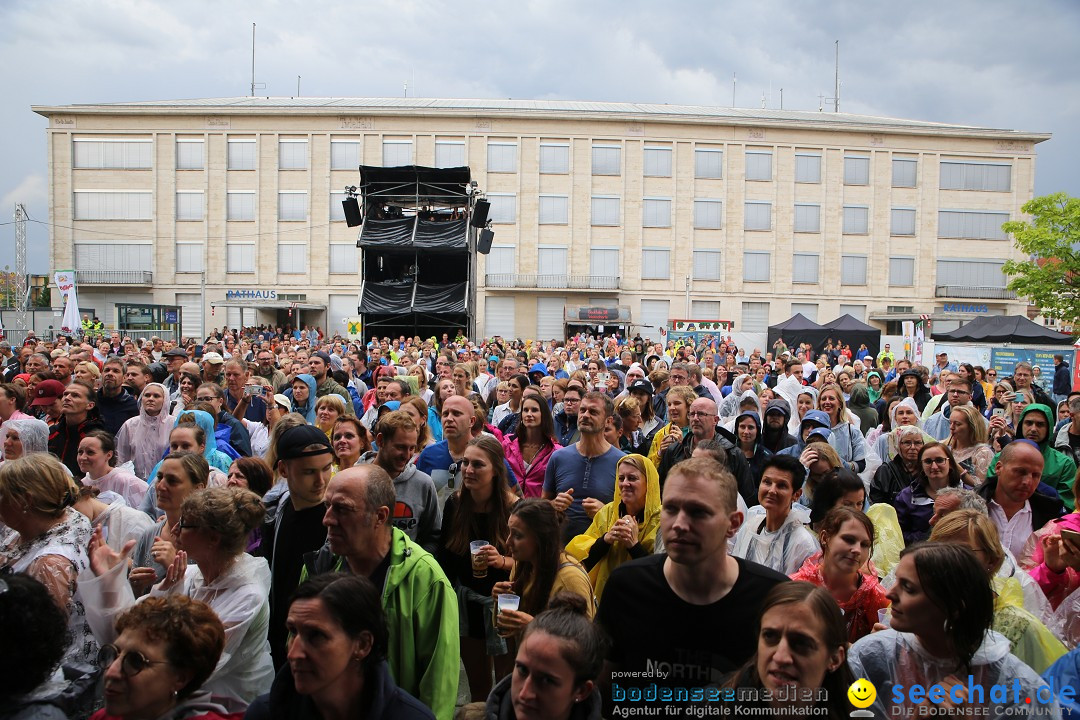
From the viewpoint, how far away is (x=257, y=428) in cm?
641

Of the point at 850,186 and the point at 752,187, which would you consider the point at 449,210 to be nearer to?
the point at 752,187

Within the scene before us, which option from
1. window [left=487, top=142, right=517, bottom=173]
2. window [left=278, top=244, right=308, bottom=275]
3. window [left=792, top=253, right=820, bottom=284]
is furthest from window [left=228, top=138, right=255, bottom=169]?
window [left=792, top=253, right=820, bottom=284]

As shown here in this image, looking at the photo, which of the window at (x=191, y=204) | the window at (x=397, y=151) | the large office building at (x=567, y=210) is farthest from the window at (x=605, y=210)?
the window at (x=191, y=204)

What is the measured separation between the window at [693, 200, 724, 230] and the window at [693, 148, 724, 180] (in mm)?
1601

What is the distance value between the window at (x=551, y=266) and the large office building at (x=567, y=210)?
13cm

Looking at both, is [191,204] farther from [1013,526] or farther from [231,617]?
[1013,526]

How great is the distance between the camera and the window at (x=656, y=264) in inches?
1661

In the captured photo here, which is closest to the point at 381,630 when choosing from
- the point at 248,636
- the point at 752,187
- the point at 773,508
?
the point at 248,636

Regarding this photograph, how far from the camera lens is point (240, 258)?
41312 mm

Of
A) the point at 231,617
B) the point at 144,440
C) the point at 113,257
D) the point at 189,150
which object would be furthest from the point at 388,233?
the point at 113,257

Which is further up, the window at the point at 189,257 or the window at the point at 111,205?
the window at the point at 111,205

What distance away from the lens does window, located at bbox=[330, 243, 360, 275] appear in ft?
135

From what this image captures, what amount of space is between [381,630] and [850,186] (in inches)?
1835

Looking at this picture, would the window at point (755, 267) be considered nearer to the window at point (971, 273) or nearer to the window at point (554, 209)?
the window at point (971, 273)
